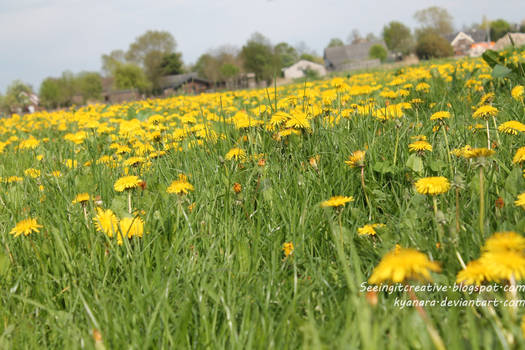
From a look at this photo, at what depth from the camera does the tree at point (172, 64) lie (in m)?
82.0

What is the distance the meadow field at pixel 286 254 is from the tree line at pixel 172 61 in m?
44.3

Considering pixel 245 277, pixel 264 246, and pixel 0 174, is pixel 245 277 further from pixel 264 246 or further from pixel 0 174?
pixel 0 174

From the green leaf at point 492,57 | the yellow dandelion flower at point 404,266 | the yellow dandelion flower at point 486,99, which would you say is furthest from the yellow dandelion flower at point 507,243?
the green leaf at point 492,57

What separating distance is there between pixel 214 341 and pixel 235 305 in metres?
0.18

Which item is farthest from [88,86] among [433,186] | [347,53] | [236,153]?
[433,186]

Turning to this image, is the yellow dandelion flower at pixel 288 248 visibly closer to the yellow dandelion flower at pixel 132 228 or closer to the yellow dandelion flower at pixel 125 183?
the yellow dandelion flower at pixel 132 228

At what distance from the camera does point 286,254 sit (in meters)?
1.50

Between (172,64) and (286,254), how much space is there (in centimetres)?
8947

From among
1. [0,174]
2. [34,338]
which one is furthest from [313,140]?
[0,174]

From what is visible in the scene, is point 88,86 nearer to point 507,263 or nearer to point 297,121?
point 297,121

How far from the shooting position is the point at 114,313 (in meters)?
1.16

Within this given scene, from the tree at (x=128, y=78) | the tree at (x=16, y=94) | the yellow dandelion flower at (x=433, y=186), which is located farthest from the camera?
the tree at (x=128, y=78)

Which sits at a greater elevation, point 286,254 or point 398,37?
point 398,37

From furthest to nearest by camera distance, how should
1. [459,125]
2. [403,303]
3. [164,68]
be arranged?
[164,68] → [459,125] → [403,303]
